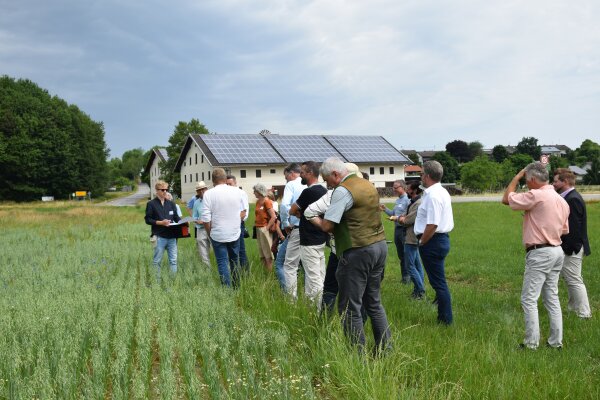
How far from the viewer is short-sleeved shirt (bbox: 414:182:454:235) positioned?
5684 millimetres

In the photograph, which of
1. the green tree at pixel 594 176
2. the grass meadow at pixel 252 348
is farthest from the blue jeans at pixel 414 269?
the green tree at pixel 594 176

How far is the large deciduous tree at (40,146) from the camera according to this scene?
5691 cm

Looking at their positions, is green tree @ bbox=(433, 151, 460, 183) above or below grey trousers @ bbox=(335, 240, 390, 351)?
above

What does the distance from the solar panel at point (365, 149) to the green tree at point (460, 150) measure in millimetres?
61332

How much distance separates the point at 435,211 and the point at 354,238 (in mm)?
1622

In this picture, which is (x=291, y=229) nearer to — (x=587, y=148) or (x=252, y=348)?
(x=252, y=348)

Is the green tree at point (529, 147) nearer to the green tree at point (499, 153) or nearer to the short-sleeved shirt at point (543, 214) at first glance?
the green tree at point (499, 153)

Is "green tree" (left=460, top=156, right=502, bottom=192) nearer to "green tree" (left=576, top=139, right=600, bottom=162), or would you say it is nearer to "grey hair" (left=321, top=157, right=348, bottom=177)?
"grey hair" (left=321, top=157, right=348, bottom=177)


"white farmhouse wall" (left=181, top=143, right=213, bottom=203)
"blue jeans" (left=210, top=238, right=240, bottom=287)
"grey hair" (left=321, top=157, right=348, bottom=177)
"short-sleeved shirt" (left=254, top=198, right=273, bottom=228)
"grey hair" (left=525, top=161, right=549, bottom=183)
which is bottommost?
"blue jeans" (left=210, top=238, right=240, bottom=287)

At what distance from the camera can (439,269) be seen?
19.0 feet

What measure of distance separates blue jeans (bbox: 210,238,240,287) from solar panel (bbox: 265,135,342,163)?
36061 mm

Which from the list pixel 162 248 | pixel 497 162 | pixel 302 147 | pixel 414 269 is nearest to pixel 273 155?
pixel 302 147

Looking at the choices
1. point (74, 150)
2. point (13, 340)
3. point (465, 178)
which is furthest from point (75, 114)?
point (13, 340)

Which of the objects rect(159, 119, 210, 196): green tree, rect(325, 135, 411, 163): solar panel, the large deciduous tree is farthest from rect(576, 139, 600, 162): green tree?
the large deciduous tree
